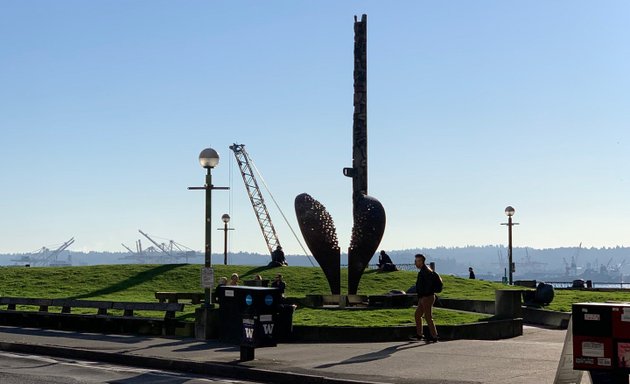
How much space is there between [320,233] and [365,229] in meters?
1.55

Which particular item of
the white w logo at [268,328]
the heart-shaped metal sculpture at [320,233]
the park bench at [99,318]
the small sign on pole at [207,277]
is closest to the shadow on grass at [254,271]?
the heart-shaped metal sculpture at [320,233]

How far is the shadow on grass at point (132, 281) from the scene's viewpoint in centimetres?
3756

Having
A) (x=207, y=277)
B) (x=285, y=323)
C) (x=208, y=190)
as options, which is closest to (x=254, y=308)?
(x=207, y=277)

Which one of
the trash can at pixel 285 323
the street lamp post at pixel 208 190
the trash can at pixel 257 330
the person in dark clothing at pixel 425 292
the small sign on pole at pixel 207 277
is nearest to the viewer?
the trash can at pixel 257 330

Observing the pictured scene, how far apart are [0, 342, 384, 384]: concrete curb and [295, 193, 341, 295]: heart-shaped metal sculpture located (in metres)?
13.1

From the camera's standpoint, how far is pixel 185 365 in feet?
51.2

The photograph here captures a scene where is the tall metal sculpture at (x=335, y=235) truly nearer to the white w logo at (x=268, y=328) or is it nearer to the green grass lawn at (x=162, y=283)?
the green grass lawn at (x=162, y=283)

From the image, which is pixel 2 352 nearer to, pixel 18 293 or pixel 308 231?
pixel 308 231

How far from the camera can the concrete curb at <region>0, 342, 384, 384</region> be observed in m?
13.8

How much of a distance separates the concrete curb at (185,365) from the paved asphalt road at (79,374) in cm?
31

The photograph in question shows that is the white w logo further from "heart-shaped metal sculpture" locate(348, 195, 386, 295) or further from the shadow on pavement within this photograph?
"heart-shaped metal sculpture" locate(348, 195, 386, 295)

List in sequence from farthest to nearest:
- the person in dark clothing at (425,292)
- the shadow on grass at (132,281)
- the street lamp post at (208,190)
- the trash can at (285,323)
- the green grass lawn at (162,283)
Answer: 1. the shadow on grass at (132,281)
2. the green grass lawn at (162,283)
3. the street lamp post at (208,190)
4. the trash can at (285,323)
5. the person in dark clothing at (425,292)

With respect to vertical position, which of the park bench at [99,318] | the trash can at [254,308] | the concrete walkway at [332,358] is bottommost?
the concrete walkway at [332,358]

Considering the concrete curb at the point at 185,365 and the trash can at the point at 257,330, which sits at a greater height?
the trash can at the point at 257,330
